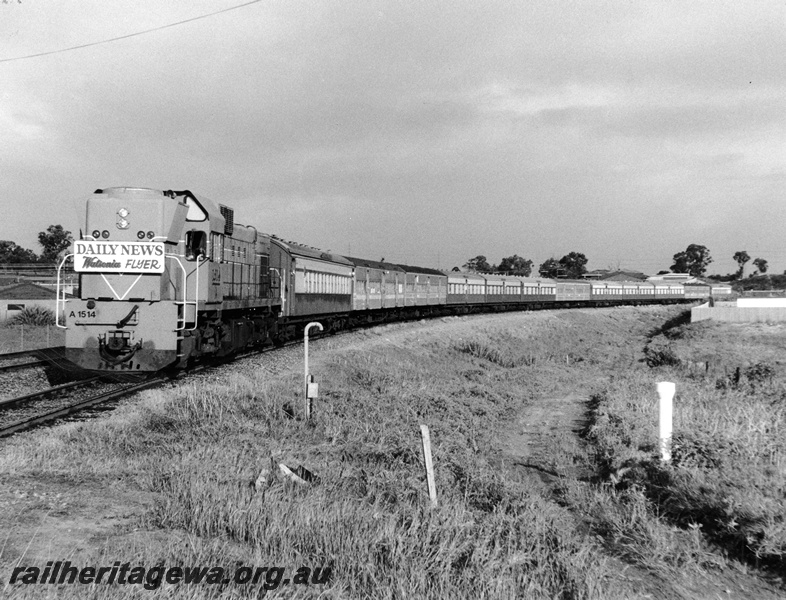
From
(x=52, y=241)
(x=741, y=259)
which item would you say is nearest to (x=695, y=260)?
(x=741, y=259)

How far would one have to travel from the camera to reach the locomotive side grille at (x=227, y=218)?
16183mm

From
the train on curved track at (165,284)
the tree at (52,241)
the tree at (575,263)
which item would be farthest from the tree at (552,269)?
the train on curved track at (165,284)

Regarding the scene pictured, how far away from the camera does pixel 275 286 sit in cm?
2123

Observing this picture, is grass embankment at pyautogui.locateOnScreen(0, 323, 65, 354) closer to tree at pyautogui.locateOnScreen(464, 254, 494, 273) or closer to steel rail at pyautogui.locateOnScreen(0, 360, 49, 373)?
steel rail at pyautogui.locateOnScreen(0, 360, 49, 373)

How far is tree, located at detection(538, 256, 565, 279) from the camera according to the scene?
520ft

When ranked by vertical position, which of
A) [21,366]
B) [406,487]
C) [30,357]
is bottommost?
[406,487]

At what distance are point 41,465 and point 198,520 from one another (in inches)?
121

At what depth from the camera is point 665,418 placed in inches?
356

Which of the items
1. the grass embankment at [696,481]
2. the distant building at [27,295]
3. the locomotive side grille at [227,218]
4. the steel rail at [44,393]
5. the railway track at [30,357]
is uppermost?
the locomotive side grille at [227,218]

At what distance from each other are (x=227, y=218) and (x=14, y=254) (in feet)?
260

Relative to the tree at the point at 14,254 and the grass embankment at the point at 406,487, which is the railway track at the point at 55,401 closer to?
the grass embankment at the point at 406,487

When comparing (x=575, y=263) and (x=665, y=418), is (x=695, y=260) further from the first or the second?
(x=665, y=418)

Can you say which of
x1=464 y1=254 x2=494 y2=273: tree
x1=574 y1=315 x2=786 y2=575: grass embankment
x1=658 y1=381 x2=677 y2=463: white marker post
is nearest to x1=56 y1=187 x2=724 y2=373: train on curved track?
x1=574 y1=315 x2=786 y2=575: grass embankment

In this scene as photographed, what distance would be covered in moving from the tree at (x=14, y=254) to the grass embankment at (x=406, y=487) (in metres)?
76.5
